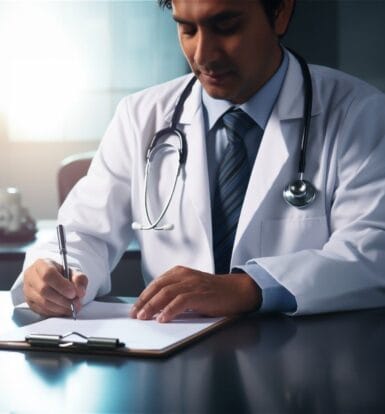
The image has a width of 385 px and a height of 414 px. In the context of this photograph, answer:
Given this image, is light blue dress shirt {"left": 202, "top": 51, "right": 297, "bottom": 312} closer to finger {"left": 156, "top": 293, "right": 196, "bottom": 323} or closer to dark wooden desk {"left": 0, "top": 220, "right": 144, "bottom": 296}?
finger {"left": 156, "top": 293, "right": 196, "bottom": 323}

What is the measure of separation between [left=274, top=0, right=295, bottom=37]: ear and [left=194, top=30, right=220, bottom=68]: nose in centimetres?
16

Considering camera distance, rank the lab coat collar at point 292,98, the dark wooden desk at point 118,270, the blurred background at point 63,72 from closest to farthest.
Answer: the lab coat collar at point 292,98 → the dark wooden desk at point 118,270 → the blurred background at point 63,72

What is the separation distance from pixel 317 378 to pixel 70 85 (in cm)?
352

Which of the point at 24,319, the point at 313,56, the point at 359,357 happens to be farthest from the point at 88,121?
the point at 359,357

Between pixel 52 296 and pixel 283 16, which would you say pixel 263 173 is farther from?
pixel 52 296

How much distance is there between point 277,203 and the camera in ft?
4.58

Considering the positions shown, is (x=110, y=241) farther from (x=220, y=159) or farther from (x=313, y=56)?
(x=313, y=56)

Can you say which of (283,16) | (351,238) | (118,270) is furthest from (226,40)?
(118,270)

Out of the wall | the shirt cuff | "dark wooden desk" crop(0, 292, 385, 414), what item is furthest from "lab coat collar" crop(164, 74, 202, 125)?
the wall

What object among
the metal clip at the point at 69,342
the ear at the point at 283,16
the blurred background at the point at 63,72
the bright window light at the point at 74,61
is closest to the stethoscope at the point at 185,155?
the ear at the point at 283,16

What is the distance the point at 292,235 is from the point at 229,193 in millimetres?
132

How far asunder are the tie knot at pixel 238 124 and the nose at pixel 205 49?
17 centimetres

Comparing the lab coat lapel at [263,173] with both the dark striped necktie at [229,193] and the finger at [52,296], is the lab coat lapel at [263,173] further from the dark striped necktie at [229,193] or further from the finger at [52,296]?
the finger at [52,296]

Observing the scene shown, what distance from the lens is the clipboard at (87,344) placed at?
934 mm
